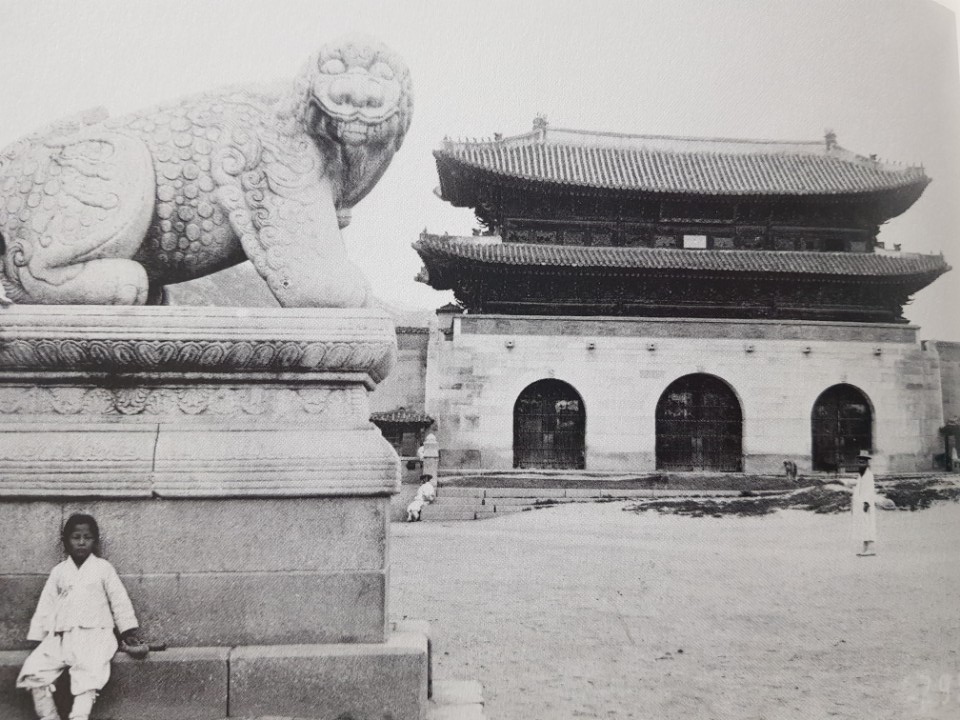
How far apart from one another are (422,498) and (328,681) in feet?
31.7

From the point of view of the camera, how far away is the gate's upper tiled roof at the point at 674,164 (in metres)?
16.6

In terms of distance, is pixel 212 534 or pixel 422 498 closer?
pixel 212 534

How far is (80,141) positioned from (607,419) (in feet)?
48.2

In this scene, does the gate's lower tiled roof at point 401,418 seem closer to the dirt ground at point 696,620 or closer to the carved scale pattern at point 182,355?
the dirt ground at point 696,620

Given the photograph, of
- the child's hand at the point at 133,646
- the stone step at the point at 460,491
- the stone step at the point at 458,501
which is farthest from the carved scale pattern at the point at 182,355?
the stone step at the point at 460,491

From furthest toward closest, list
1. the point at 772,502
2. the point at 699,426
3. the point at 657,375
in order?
the point at 699,426, the point at 657,375, the point at 772,502

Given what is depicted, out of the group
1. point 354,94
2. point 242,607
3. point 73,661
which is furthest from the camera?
point 354,94

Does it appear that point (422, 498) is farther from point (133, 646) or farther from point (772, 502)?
point (133, 646)

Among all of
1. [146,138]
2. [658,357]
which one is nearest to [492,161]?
[658,357]

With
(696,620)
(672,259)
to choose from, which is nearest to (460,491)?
(672,259)

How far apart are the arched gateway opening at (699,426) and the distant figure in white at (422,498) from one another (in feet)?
20.0

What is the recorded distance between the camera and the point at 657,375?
16375 millimetres

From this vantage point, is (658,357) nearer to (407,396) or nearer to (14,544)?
(407,396)

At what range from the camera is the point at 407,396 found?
17.8 metres
